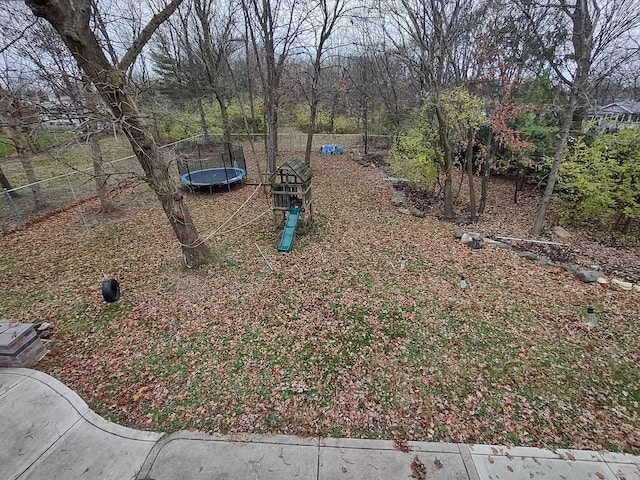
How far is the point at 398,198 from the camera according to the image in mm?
11492

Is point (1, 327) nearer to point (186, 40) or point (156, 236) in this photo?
point (156, 236)

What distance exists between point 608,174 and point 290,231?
8283 millimetres

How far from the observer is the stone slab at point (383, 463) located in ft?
9.92

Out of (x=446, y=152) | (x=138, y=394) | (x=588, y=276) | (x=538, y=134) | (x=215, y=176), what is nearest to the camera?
(x=138, y=394)

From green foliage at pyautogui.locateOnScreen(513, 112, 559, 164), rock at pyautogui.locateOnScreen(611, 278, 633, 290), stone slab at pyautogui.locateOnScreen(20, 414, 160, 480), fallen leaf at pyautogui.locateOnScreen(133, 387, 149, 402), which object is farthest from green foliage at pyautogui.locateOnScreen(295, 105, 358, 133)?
stone slab at pyautogui.locateOnScreen(20, 414, 160, 480)

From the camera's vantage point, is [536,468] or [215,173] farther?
[215,173]

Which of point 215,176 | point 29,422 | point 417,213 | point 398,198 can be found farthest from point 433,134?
point 29,422

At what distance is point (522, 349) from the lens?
4.57 m

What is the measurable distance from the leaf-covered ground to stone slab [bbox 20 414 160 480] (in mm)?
281

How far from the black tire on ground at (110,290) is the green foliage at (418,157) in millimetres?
9414

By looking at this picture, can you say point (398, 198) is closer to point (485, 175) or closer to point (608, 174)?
point (485, 175)

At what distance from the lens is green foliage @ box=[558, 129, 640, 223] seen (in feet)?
23.9

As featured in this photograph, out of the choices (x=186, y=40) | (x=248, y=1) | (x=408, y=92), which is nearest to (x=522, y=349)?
(x=248, y=1)

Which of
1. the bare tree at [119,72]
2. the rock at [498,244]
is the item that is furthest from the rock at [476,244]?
the bare tree at [119,72]
